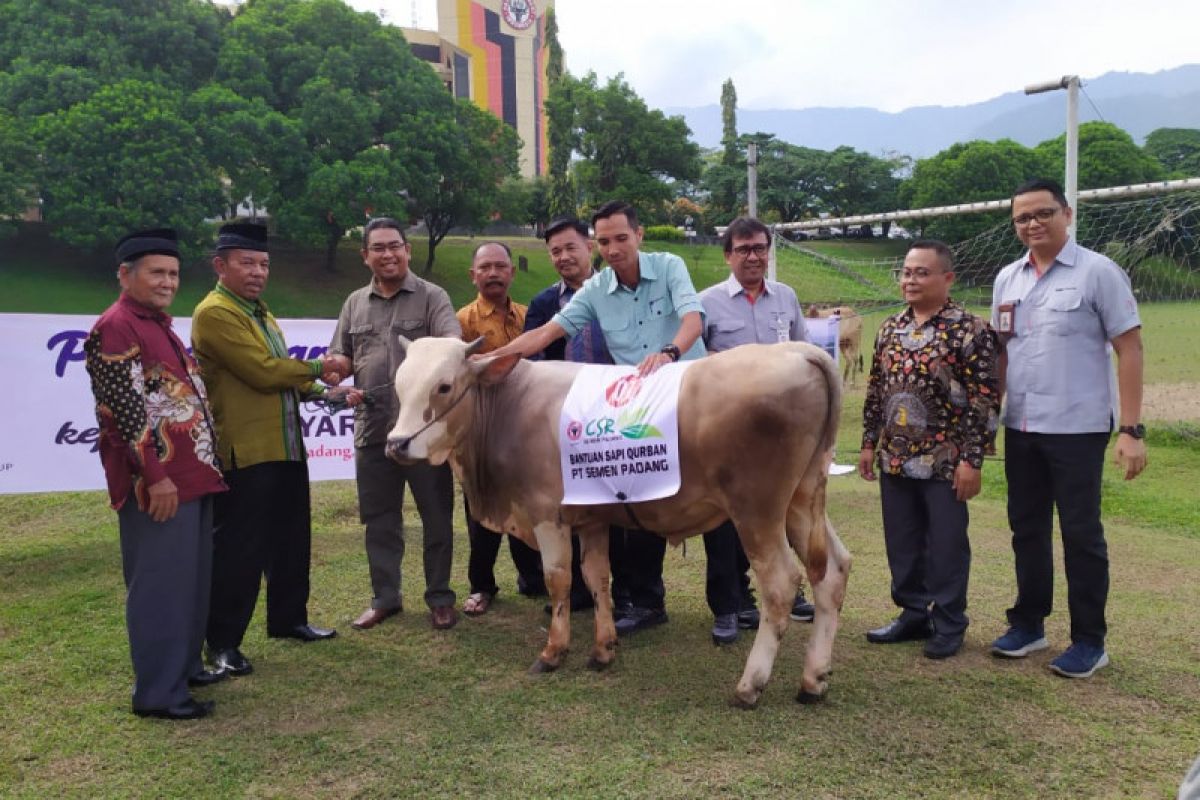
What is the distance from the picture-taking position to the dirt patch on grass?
12.2 m

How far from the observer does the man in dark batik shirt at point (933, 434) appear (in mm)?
4539

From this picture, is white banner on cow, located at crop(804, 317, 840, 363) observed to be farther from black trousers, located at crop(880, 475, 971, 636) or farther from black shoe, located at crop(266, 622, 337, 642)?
black shoe, located at crop(266, 622, 337, 642)

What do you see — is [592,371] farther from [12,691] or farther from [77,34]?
[77,34]

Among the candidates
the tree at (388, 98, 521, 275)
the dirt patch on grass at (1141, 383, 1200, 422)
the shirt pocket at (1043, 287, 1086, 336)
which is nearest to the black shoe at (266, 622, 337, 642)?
the shirt pocket at (1043, 287, 1086, 336)

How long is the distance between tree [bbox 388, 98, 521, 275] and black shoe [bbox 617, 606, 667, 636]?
27572mm

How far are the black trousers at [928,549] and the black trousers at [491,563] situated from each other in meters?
2.15

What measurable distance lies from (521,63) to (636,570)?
56.0 m

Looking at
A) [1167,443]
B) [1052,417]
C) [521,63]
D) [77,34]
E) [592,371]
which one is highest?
[521,63]

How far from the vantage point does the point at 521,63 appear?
5662cm

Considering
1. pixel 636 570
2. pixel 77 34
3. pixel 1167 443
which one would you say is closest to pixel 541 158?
pixel 77 34

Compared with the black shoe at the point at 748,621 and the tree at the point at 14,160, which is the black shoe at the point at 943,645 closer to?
the black shoe at the point at 748,621

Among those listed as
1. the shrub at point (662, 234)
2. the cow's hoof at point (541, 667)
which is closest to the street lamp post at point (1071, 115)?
the cow's hoof at point (541, 667)

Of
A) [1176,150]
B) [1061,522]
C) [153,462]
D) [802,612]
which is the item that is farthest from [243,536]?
[1176,150]

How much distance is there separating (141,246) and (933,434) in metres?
3.93
